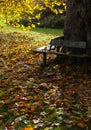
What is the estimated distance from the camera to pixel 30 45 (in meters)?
14.5

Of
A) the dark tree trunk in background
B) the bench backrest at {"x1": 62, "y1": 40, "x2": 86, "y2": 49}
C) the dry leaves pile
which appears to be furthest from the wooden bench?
the dry leaves pile

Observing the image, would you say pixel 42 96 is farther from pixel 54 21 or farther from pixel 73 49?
pixel 54 21

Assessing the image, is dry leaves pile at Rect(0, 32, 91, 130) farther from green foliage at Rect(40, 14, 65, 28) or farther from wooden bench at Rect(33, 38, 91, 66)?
green foliage at Rect(40, 14, 65, 28)

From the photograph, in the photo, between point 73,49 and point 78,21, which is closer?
point 78,21

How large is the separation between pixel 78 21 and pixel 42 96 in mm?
2952

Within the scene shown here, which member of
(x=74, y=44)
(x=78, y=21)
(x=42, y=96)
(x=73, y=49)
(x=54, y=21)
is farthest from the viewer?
(x=54, y=21)

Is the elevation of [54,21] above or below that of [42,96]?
above

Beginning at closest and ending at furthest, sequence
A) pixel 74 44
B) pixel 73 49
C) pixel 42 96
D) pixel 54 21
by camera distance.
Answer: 1. pixel 42 96
2. pixel 74 44
3. pixel 73 49
4. pixel 54 21

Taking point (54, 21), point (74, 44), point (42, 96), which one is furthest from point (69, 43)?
point (54, 21)

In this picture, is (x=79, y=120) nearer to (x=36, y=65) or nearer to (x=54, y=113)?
(x=54, y=113)

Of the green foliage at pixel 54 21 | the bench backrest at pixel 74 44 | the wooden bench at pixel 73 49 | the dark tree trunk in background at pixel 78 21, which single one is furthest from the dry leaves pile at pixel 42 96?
the green foliage at pixel 54 21

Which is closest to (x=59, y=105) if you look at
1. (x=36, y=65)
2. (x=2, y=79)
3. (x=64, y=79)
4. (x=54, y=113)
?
(x=54, y=113)

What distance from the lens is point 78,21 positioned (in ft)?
30.0

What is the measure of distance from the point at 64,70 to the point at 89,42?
104cm
